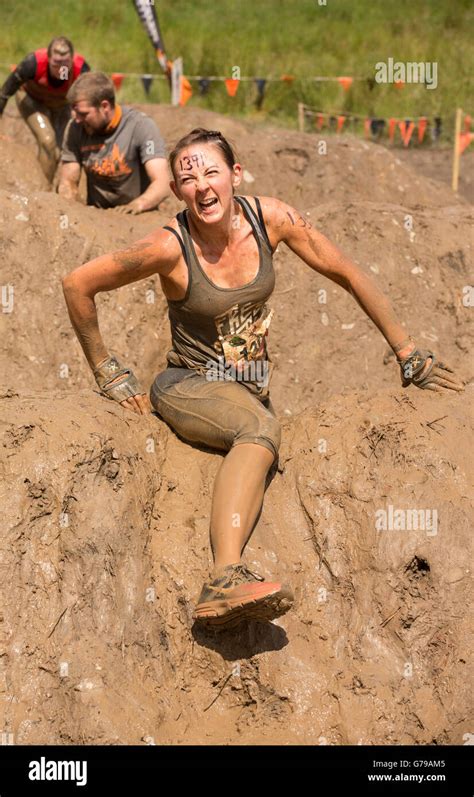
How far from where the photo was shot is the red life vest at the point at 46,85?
9492mm

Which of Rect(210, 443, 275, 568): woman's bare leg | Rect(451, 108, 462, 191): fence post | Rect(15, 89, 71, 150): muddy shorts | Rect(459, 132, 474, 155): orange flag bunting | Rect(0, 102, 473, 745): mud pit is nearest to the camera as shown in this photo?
Rect(0, 102, 473, 745): mud pit

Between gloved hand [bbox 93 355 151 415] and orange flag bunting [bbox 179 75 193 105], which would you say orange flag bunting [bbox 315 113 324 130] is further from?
gloved hand [bbox 93 355 151 415]

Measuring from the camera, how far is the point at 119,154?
8.37 m

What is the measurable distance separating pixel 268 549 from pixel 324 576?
271 mm

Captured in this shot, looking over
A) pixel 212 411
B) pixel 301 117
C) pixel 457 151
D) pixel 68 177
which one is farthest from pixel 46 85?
pixel 301 117

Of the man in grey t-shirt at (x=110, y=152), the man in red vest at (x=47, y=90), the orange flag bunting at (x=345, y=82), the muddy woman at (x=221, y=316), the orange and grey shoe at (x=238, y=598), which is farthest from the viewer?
the orange flag bunting at (x=345, y=82)

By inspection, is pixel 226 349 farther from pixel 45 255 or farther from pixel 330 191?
pixel 330 191

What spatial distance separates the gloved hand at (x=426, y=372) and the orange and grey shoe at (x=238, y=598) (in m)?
1.23

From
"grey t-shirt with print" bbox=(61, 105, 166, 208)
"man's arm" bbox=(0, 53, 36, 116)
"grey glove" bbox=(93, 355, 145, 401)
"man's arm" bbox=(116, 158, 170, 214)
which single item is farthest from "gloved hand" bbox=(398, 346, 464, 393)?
"man's arm" bbox=(0, 53, 36, 116)

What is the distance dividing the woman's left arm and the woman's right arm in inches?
19.3

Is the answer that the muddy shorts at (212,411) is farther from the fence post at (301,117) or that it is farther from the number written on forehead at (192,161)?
the fence post at (301,117)

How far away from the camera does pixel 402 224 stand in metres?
8.51

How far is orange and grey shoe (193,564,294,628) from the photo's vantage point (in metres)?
4.13

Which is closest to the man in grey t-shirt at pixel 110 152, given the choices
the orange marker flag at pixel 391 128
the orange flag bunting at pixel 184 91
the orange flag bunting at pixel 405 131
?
the orange flag bunting at pixel 184 91
